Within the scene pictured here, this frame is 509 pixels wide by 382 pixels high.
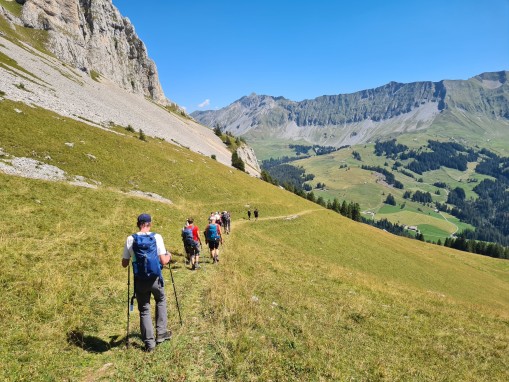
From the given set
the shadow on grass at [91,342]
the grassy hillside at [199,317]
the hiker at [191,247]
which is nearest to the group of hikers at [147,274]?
the grassy hillside at [199,317]

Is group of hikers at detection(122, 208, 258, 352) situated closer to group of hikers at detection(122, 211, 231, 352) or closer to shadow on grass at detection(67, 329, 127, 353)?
group of hikers at detection(122, 211, 231, 352)

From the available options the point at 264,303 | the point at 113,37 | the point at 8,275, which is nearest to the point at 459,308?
the point at 264,303

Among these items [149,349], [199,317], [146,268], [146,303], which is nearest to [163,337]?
[149,349]

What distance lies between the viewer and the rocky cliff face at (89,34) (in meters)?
132

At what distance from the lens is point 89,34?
6481 inches

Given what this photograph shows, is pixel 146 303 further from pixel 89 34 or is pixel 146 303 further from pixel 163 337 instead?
pixel 89 34

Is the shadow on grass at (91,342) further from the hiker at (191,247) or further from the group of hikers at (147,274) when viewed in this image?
the hiker at (191,247)

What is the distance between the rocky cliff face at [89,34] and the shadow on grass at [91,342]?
150053 mm

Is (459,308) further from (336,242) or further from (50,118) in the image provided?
(50,118)

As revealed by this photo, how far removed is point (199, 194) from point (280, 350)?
44037 millimetres

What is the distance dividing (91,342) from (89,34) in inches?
7700

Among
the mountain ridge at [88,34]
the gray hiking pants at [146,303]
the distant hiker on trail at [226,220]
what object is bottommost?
the distant hiker on trail at [226,220]

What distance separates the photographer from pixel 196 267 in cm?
2130

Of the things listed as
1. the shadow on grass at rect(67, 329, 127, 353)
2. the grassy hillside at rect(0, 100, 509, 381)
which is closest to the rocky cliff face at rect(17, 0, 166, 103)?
the grassy hillside at rect(0, 100, 509, 381)
